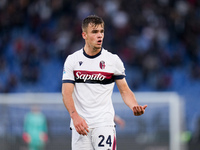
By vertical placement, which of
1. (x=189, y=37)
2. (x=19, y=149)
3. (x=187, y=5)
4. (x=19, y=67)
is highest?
(x=187, y=5)

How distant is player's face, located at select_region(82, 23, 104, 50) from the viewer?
5.43 metres

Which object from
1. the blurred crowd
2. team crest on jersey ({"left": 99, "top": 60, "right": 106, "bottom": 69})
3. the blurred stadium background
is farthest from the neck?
the blurred crowd

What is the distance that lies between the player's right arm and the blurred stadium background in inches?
419

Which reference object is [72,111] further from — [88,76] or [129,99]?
[129,99]

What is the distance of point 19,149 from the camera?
504 inches

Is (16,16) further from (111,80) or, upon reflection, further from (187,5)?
(111,80)

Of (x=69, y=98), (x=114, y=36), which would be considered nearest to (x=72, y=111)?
(x=69, y=98)

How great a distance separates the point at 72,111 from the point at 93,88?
17.0 inches

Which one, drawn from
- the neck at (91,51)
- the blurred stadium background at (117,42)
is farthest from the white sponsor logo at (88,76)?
the blurred stadium background at (117,42)

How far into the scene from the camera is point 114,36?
56.8 ft

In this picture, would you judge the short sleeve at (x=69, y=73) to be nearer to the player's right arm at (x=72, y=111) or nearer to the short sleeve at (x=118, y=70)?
the player's right arm at (x=72, y=111)

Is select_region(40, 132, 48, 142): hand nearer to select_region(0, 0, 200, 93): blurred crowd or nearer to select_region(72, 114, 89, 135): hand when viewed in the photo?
select_region(0, 0, 200, 93): blurred crowd

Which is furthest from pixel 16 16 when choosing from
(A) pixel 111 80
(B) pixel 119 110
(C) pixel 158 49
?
(A) pixel 111 80

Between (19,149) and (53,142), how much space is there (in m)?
0.93
